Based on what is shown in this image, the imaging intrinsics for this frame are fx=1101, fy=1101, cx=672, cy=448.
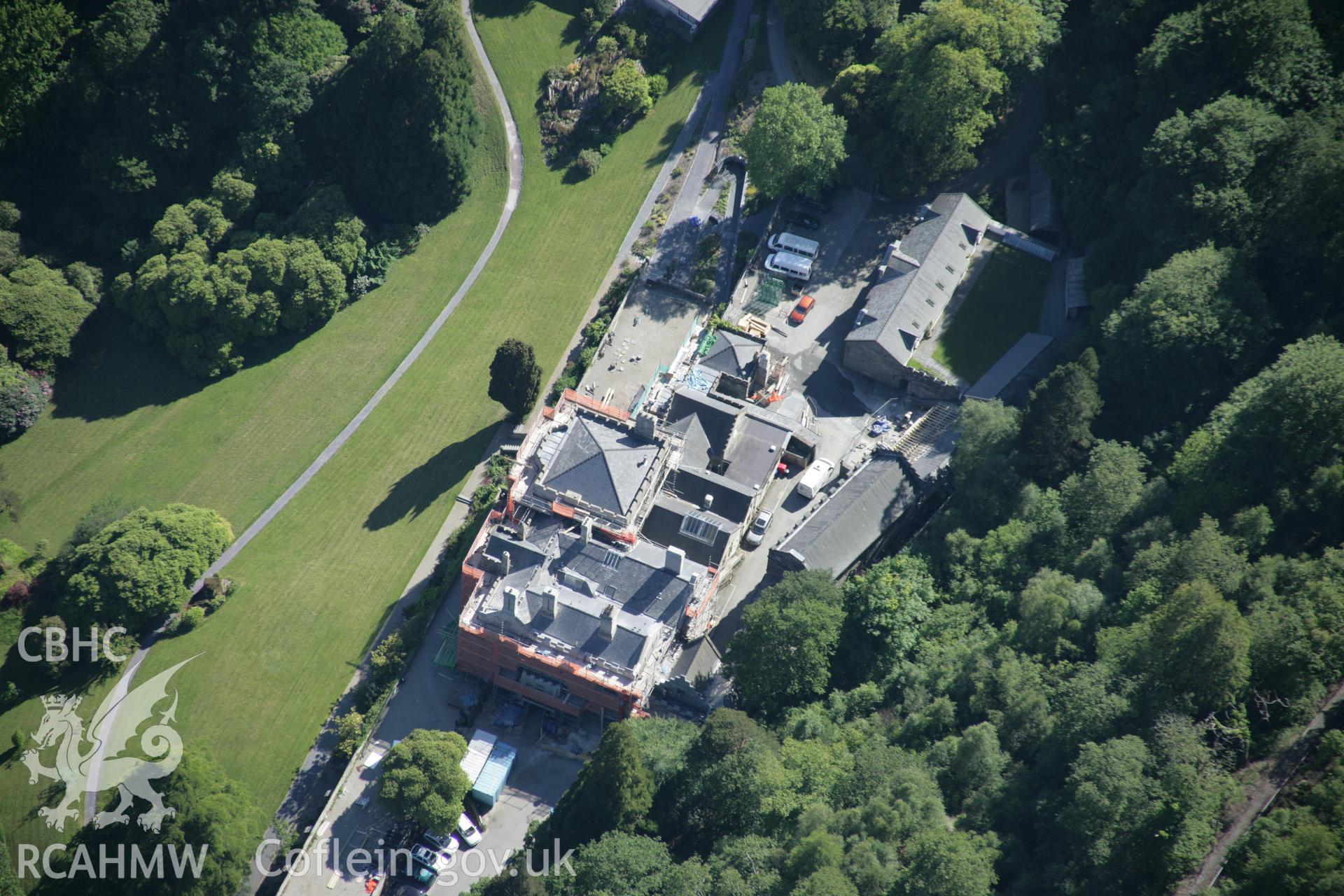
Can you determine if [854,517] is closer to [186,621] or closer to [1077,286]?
[1077,286]

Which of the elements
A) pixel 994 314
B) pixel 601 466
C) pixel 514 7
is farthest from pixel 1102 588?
pixel 514 7

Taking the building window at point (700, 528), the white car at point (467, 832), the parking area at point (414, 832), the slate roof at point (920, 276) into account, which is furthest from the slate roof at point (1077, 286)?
the white car at point (467, 832)

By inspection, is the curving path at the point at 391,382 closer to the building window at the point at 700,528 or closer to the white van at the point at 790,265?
the white van at the point at 790,265

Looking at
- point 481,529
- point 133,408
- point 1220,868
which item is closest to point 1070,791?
point 1220,868

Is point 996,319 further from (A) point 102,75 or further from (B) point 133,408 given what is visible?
(A) point 102,75

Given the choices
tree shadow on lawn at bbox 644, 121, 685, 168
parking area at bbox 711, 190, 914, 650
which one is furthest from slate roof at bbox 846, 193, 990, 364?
tree shadow on lawn at bbox 644, 121, 685, 168

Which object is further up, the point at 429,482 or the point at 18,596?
the point at 429,482
